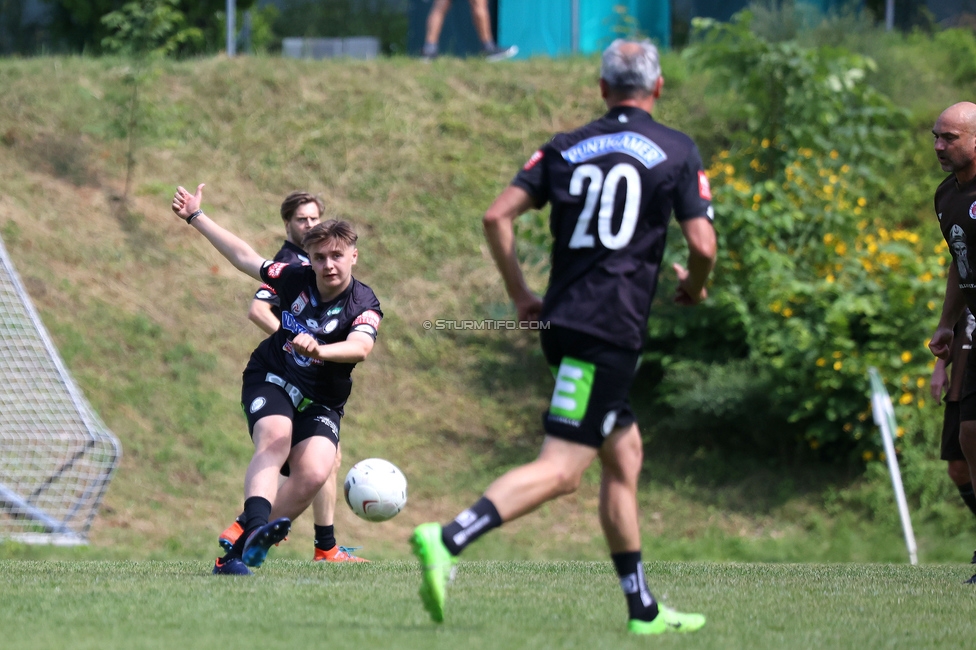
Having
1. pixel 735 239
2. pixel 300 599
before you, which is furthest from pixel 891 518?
pixel 300 599

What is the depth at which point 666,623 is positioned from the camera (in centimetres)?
417

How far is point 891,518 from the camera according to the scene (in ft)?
36.7

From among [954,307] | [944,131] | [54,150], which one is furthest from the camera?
[54,150]

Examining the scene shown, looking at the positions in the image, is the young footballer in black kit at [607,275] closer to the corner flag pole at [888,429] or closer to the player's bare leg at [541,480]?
the player's bare leg at [541,480]

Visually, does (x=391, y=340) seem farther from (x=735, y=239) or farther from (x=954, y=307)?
(x=954, y=307)

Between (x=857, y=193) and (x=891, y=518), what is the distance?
3.82 meters

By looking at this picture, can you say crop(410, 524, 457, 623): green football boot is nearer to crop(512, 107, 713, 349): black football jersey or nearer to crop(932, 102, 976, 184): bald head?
crop(512, 107, 713, 349): black football jersey

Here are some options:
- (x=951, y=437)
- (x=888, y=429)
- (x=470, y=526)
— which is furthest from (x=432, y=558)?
(x=888, y=429)

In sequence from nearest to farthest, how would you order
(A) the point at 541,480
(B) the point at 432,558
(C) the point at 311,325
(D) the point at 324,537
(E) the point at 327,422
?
(B) the point at 432,558, (A) the point at 541,480, (C) the point at 311,325, (E) the point at 327,422, (D) the point at 324,537

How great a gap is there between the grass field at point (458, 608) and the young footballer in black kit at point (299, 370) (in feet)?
1.38

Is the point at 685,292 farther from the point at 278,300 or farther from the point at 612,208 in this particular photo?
the point at 278,300

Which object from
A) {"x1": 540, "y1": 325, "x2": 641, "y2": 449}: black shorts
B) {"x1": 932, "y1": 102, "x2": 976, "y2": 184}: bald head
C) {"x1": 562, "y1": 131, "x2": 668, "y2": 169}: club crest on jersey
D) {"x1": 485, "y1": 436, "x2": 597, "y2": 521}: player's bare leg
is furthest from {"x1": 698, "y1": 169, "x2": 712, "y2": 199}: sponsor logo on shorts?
{"x1": 932, "y1": 102, "x2": 976, "y2": 184}: bald head

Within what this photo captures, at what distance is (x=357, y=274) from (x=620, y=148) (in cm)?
1057

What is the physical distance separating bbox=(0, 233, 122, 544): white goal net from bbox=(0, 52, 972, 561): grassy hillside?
1.03ft
